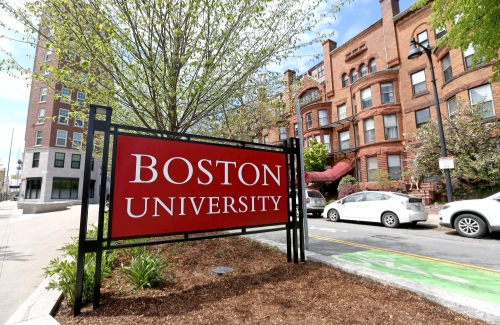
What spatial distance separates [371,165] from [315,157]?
4.79m

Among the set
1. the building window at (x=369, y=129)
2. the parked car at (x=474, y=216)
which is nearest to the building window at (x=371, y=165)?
the building window at (x=369, y=129)

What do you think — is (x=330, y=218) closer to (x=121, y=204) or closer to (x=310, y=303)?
(x=310, y=303)

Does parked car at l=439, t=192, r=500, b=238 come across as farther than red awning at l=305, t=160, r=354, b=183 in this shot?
No

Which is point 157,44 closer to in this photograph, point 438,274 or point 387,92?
point 438,274

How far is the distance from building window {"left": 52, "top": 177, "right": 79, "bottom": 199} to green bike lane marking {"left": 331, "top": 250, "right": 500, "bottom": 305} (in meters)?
37.0

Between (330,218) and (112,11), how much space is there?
12.4 meters

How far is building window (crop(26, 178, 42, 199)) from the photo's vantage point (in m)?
31.8

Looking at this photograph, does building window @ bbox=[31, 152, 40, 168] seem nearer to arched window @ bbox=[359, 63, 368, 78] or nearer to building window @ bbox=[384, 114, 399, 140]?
arched window @ bbox=[359, 63, 368, 78]

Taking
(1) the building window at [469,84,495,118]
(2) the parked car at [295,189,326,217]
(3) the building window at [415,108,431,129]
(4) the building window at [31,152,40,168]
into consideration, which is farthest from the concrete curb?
(4) the building window at [31,152,40,168]

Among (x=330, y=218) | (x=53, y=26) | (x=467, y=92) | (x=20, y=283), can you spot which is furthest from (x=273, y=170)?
(x=467, y=92)

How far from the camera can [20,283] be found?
4473mm

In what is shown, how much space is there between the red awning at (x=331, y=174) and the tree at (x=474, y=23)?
14767 millimetres

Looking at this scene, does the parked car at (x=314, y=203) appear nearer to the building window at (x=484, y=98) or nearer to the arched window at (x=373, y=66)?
the building window at (x=484, y=98)

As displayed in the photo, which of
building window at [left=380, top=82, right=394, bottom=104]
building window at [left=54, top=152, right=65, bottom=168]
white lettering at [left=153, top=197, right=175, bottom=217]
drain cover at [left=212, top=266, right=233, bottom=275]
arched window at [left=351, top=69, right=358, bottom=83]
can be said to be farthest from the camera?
building window at [left=54, top=152, right=65, bottom=168]
